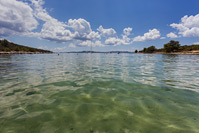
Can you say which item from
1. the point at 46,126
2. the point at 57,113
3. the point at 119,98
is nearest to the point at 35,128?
the point at 46,126

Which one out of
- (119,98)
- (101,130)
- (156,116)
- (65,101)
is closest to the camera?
(101,130)

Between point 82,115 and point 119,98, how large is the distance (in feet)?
7.69

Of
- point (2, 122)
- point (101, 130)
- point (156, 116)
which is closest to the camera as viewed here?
point (101, 130)

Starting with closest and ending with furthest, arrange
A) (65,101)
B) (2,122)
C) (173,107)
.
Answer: (2,122), (173,107), (65,101)

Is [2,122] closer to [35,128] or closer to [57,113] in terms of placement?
[35,128]

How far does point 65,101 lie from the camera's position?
5.13 metres

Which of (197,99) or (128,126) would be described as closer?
(128,126)

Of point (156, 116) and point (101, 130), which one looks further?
point (156, 116)

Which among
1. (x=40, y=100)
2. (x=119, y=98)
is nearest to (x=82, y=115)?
(x=119, y=98)

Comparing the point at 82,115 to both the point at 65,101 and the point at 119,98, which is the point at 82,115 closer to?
the point at 65,101

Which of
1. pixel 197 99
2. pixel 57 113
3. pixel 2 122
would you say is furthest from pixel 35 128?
pixel 197 99

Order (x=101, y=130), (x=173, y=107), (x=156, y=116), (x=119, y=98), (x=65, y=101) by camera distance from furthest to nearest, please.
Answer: (x=119, y=98), (x=65, y=101), (x=173, y=107), (x=156, y=116), (x=101, y=130)

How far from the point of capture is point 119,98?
18.0ft

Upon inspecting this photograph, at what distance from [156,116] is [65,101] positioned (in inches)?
165
